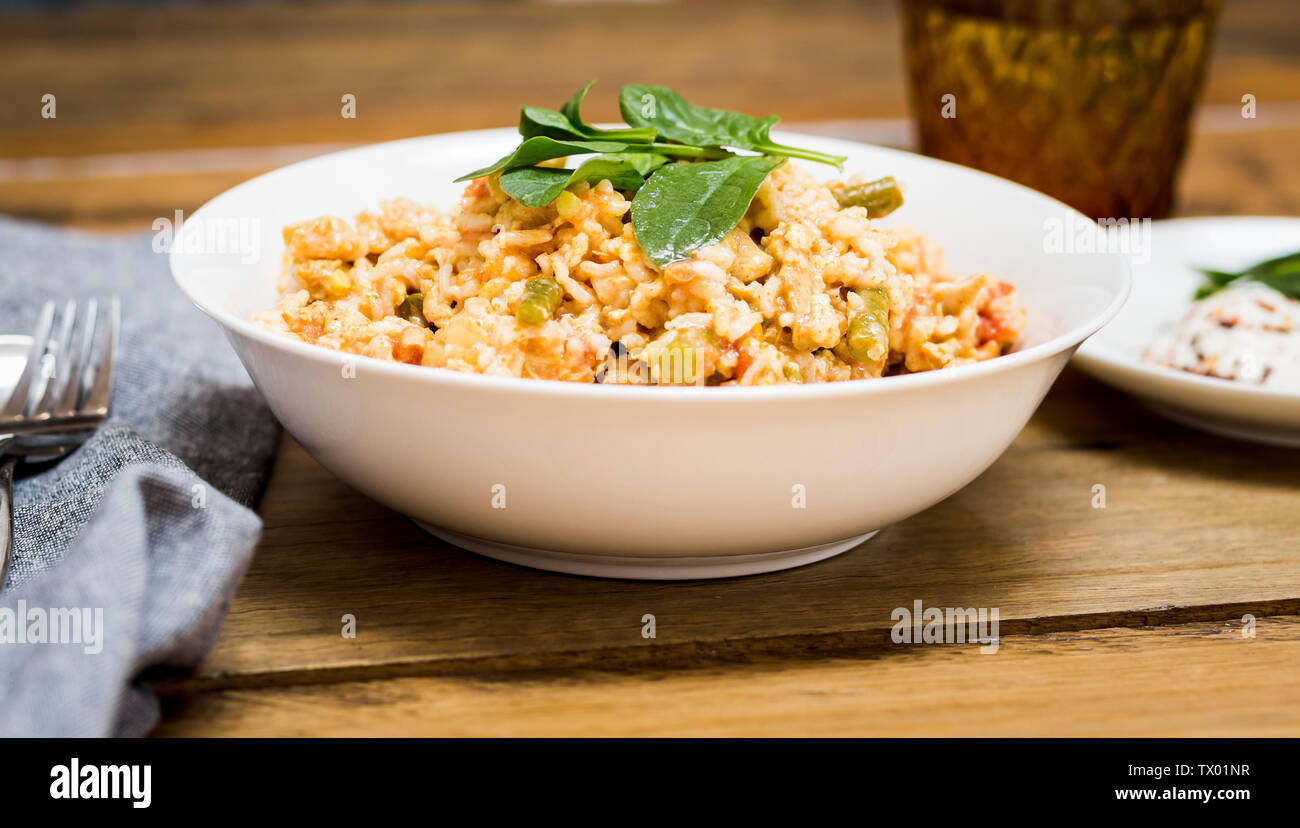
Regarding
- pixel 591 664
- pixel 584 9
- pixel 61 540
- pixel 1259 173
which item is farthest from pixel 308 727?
pixel 584 9

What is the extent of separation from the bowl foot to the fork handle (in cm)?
51

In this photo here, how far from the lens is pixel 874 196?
5.68 feet

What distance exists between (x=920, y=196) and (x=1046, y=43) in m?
0.84

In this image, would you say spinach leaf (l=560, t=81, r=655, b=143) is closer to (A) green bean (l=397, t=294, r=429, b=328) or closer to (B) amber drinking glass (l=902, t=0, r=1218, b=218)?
(A) green bean (l=397, t=294, r=429, b=328)

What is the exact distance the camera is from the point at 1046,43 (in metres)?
2.56

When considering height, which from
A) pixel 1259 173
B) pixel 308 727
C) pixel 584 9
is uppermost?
pixel 584 9

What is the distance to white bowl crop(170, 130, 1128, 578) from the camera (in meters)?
1.23

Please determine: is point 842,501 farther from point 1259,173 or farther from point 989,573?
point 1259,173

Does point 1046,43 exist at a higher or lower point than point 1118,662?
higher

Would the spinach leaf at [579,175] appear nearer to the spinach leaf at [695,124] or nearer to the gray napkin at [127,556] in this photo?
the spinach leaf at [695,124]

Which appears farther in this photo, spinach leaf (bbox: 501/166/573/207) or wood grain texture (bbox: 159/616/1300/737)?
spinach leaf (bbox: 501/166/573/207)

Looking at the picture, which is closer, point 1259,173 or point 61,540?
point 61,540

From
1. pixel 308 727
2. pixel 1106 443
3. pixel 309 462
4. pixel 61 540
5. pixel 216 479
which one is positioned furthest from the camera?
pixel 1106 443

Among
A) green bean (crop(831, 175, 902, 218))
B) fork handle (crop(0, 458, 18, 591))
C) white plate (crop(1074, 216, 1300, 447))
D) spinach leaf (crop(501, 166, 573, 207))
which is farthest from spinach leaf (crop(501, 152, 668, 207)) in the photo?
white plate (crop(1074, 216, 1300, 447))
